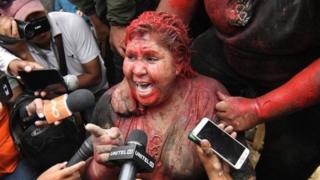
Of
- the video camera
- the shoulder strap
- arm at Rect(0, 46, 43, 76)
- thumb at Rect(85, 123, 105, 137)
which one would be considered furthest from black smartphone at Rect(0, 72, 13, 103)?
thumb at Rect(85, 123, 105, 137)

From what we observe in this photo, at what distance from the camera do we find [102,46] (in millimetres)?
3297

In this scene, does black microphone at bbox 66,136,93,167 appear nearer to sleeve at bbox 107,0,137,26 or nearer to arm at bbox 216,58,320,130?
arm at bbox 216,58,320,130

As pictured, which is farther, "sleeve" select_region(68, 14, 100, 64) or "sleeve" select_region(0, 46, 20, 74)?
"sleeve" select_region(68, 14, 100, 64)

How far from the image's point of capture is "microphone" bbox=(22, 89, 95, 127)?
1886 mm

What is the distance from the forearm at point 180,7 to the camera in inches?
82.7

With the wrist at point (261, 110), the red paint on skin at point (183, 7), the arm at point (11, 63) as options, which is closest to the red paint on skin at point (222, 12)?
the red paint on skin at point (183, 7)

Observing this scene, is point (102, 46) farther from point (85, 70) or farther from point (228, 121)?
point (228, 121)

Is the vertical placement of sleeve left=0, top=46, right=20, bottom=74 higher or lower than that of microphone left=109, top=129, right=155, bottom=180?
lower

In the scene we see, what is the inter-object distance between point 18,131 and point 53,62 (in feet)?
2.07

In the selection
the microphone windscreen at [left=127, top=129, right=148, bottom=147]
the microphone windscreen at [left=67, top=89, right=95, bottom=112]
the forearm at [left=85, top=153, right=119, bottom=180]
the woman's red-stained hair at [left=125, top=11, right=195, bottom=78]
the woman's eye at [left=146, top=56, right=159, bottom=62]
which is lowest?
the forearm at [left=85, top=153, right=119, bottom=180]

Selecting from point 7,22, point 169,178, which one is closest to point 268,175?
point 169,178

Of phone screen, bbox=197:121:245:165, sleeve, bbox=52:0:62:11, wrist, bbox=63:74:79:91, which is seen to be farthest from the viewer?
sleeve, bbox=52:0:62:11

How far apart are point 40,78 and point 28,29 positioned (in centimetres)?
41

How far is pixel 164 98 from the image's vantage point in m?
1.81
